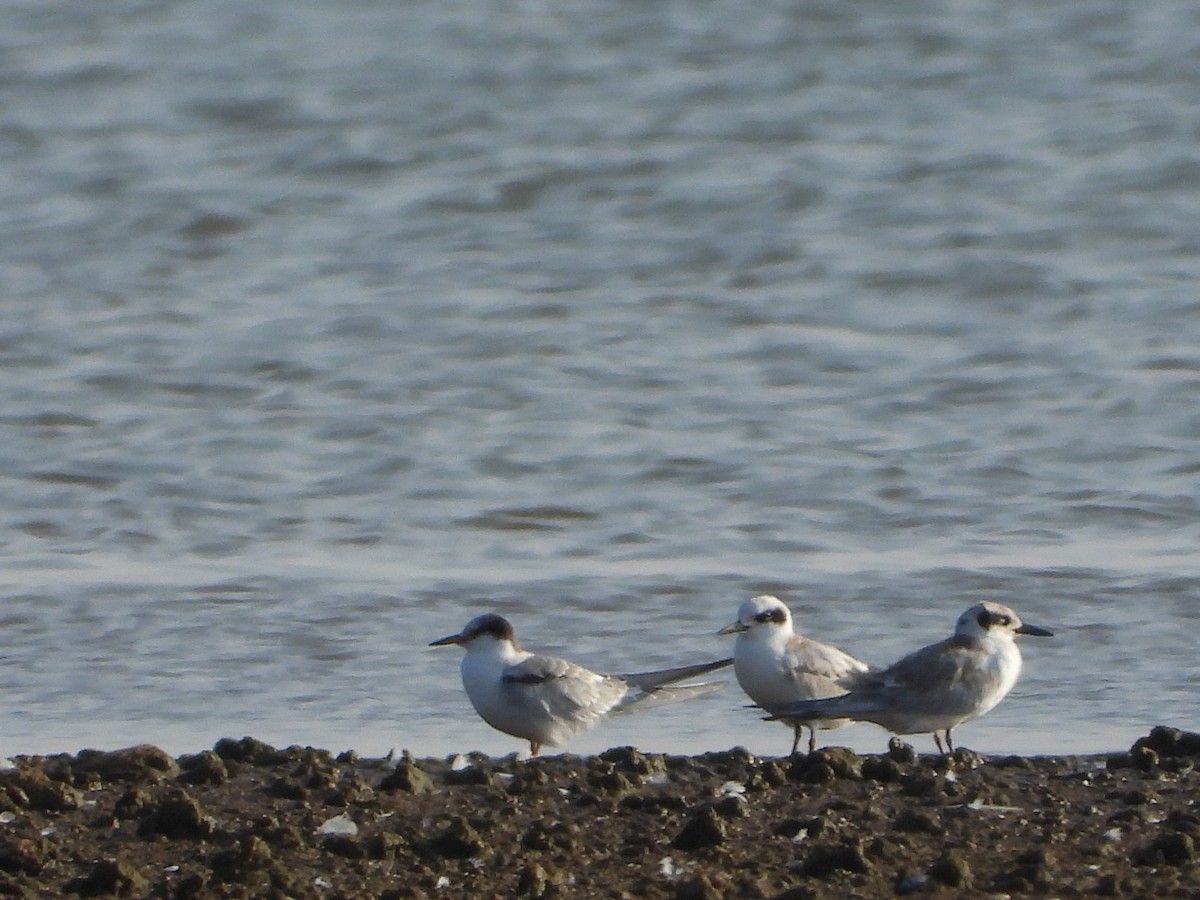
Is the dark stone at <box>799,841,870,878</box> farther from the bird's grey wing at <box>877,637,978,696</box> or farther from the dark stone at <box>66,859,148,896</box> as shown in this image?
the bird's grey wing at <box>877,637,978,696</box>

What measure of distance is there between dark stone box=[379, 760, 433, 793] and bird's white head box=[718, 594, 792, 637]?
1.60 meters

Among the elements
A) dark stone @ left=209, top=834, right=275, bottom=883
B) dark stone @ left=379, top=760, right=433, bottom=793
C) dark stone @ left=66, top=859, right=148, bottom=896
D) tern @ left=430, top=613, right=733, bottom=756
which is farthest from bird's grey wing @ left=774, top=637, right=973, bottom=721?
dark stone @ left=66, top=859, right=148, bottom=896

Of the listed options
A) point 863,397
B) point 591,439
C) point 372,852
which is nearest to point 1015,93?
point 863,397

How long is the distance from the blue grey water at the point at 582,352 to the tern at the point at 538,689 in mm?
199

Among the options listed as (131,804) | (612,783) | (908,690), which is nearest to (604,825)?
(612,783)

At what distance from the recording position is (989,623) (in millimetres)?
7191

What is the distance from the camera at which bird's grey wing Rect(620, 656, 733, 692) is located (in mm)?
7172

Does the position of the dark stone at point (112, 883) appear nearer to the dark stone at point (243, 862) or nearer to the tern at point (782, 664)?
the dark stone at point (243, 862)

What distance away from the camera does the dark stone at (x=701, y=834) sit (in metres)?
5.31

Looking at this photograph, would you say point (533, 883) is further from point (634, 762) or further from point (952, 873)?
point (634, 762)

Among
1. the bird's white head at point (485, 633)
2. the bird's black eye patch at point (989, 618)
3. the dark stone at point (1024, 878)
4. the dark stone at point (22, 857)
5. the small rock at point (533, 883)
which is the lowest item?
the dark stone at point (1024, 878)

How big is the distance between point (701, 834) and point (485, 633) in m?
2.02

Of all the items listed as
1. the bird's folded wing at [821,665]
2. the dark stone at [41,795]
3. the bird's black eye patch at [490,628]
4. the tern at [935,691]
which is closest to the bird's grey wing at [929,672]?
the tern at [935,691]

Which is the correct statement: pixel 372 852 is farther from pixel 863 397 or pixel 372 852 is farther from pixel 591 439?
pixel 863 397
